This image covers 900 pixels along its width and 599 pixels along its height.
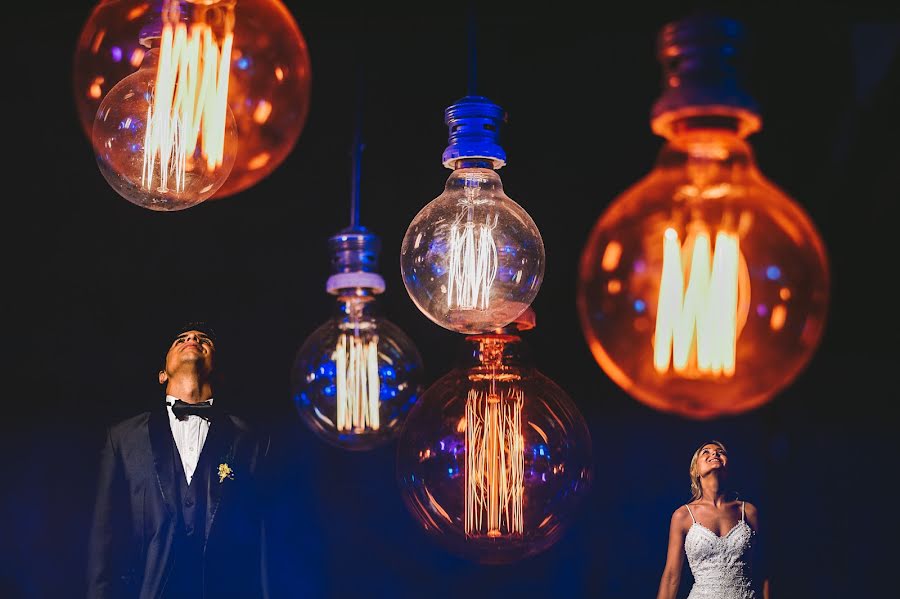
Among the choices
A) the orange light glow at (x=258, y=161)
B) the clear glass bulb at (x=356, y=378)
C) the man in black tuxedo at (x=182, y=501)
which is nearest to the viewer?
the orange light glow at (x=258, y=161)

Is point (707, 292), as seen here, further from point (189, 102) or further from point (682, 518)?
point (682, 518)

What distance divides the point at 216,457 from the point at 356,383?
1209mm

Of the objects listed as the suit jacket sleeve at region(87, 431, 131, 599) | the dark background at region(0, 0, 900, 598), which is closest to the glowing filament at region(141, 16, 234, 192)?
the suit jacket sleeve at region(87, 431, 131, 599)

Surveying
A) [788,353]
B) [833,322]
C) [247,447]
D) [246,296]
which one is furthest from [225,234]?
[788,353]

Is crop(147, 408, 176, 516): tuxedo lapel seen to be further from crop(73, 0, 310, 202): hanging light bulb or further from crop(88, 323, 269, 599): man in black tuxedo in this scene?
crop(73, 0, 310, 202): hanging light bulb

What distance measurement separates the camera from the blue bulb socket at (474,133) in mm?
1640

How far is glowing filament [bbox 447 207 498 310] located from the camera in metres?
1.50

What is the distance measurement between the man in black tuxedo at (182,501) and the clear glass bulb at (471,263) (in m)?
2.11

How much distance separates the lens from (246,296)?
Answer: 4.16 metres

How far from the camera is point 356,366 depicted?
2.55 metres

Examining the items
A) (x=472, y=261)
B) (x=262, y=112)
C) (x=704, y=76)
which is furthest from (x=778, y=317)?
(x=262, y=112)

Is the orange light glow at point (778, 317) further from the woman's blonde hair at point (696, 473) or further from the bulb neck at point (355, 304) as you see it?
the woman's blonde hair at point (696, 473)

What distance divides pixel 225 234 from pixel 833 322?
228cm

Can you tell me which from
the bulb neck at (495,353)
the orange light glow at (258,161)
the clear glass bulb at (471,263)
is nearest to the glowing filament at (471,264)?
the clear glass bulb at (471,263)
